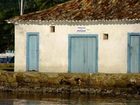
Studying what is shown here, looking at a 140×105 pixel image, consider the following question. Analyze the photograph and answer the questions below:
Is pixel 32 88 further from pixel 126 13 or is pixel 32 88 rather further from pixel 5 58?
pixel 5 58

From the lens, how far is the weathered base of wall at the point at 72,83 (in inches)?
1199

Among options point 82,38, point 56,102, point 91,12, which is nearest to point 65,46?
point 82,38

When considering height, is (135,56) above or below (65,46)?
below

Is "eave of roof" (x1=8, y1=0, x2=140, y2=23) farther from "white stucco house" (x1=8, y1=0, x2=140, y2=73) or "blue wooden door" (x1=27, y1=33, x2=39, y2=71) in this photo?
"blue wooden door" (x1=27, y1=33, x2=39, y2=71)

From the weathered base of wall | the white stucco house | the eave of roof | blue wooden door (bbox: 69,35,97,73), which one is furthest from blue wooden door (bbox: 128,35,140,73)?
the weathered base of wall

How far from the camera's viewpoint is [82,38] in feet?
115

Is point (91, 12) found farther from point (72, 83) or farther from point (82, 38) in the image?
point (72, 83)

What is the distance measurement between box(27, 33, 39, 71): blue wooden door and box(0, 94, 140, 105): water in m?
5.01

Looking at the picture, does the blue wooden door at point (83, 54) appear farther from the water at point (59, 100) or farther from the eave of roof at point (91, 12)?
the water at point (59, 100)

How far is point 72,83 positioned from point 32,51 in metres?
5.26

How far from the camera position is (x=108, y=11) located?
1374 inches

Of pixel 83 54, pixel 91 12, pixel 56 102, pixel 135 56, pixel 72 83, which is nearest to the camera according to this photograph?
pixel 56 102

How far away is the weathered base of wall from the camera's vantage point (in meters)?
30.5

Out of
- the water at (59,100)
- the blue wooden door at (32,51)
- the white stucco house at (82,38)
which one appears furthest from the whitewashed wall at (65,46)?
the water at (59,100)
